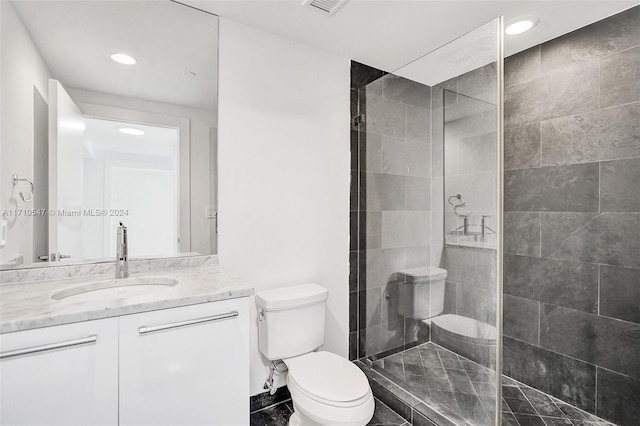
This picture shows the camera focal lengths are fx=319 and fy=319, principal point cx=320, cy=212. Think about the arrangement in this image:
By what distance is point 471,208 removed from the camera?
170 cm

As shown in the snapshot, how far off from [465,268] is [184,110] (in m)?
1.80

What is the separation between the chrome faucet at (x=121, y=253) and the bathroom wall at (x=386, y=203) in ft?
4.75

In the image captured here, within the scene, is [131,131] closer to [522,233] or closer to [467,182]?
[467,182]

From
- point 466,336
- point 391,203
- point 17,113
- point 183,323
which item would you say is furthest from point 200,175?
point 466,336

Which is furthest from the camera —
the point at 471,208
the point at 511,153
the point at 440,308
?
the point at 511,153

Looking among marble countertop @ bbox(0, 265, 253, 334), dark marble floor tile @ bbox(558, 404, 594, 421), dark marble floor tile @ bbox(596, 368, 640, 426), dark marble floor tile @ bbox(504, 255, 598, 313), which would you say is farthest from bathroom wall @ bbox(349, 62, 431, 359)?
marble countertop @ bbox(0, 265, 253, 334)

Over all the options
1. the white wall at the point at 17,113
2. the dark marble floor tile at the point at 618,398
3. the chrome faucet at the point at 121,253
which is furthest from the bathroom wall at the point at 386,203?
the white wall at the point at 17,113

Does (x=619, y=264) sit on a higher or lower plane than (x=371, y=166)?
lower

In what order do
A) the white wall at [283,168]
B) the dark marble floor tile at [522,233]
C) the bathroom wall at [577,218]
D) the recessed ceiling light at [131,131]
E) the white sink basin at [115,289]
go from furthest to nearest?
the dark marble floor tile at [522,233] < the white wall at [283,168] < the bathroom wall at [577,218] < the recessed ceiling light at [131,131] < the white sink basin at [115,289]

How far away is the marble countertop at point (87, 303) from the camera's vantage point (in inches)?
38.8

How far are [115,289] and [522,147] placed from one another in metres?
2.63

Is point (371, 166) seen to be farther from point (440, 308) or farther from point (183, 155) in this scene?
point (183, 155)

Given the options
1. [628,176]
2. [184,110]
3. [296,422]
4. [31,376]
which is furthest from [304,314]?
[628,176]

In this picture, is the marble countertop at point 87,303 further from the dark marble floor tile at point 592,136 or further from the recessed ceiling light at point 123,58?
the dark marble floor tile at point 592,136
